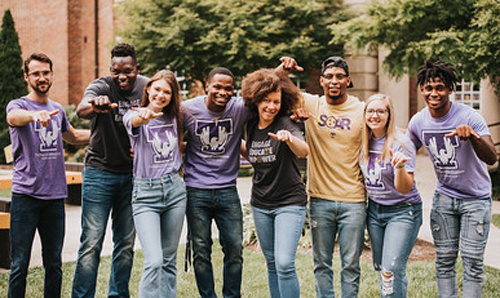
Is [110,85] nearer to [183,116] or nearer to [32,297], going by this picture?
[183,116]

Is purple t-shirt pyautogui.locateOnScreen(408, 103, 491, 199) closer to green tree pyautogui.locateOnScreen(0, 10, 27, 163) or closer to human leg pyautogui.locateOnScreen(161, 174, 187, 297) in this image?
human leg pyautogui.locateOnScreen(161, 174, 187, 297)

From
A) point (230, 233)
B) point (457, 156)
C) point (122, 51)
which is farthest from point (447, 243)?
point (122, 51)

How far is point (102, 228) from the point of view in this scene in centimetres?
441

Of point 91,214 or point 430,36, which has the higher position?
point 430,36

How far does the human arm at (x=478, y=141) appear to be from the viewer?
385 centimetres

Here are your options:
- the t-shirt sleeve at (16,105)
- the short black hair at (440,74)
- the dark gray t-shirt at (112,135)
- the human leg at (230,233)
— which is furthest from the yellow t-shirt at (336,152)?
the t-shirt sleeve at (16,105)

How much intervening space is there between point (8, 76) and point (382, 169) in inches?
652

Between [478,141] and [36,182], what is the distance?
3.25 m

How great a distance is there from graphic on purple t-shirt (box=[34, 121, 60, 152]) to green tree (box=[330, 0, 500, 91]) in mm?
8497

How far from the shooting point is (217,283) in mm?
5668

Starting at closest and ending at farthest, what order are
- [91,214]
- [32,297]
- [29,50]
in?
[91,214], [32,297], [29,50]

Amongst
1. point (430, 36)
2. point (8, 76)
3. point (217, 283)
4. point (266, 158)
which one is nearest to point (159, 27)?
point (8, 76)

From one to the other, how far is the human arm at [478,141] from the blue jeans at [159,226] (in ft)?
6.73

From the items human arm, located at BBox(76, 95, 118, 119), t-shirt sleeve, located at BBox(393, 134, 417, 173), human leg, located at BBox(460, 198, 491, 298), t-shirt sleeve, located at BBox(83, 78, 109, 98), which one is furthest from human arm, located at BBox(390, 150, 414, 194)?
t-shirt sleeve, located at BBox(83, 78, 109, 98)
